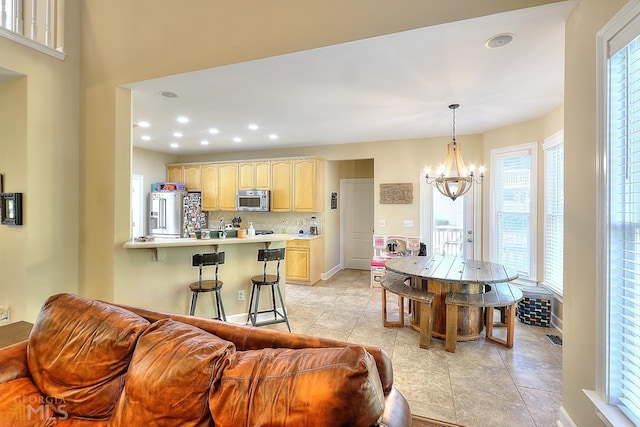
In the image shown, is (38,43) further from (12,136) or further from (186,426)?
(186,426)

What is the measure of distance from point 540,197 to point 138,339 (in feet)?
15.1

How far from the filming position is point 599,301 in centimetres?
154

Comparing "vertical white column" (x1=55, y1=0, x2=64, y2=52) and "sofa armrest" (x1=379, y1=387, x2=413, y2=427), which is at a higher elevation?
"vertical white column" (x1=55, y1=0, x2=64, y2=52)

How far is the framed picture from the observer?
8.61 feet

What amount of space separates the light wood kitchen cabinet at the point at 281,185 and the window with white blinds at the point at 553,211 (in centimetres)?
399

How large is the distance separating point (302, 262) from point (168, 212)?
3.05 metres

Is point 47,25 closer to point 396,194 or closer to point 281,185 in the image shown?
point 281,185

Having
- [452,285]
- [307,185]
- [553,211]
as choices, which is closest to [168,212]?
[307,185]

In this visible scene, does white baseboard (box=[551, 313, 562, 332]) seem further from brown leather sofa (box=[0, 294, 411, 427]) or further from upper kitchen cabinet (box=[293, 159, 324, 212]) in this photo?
upper kitchen cabinet (box=[293, 159, 324, 212])

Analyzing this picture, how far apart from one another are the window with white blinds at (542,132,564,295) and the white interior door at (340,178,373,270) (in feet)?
11.2

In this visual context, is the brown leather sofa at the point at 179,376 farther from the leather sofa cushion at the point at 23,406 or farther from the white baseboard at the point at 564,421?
the white baseboard at the point at 564,421

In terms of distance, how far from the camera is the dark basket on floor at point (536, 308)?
11.5 feet

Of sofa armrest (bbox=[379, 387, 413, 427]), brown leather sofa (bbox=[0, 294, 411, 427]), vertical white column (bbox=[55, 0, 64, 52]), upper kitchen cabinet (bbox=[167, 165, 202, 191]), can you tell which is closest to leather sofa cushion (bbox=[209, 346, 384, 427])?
brown leather sofa (bbox=[0, 294, 411, 427])

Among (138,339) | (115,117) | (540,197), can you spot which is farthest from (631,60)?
(115,117)
